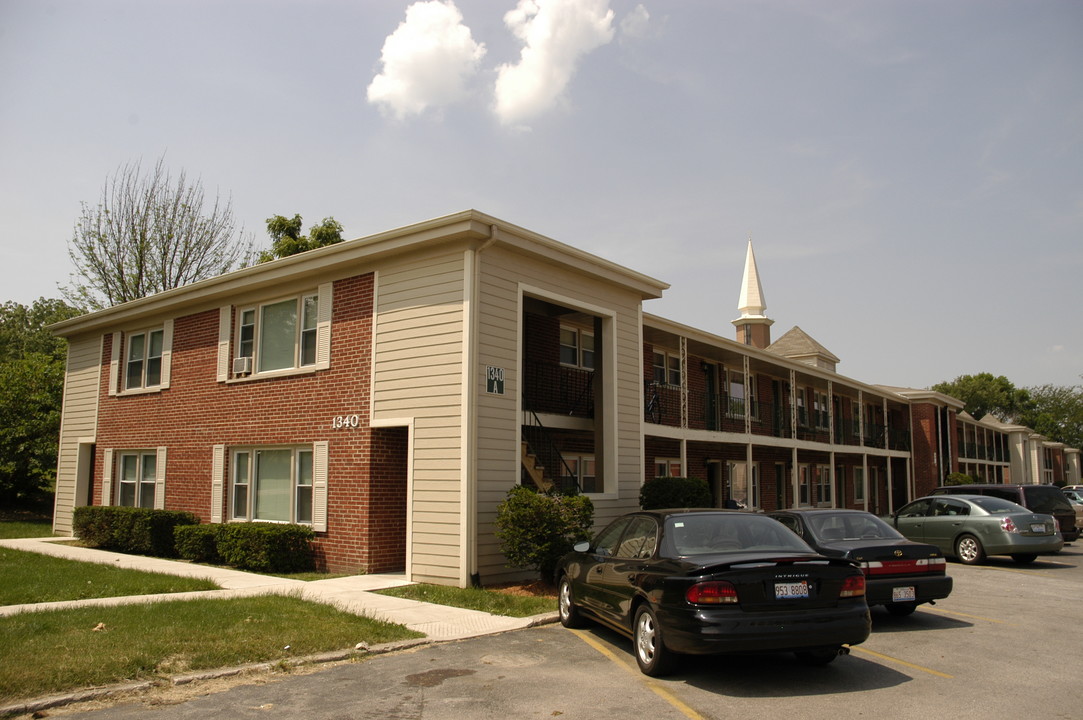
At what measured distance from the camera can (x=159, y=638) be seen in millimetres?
7855

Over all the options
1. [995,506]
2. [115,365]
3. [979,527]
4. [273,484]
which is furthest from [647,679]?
[115,365]

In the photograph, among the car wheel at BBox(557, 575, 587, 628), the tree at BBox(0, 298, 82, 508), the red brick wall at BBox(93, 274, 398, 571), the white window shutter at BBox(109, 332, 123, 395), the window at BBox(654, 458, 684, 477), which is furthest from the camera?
the tree at BBox(0, 298, 82, 508)

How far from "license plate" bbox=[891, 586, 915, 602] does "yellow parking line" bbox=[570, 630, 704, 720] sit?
3.64 m

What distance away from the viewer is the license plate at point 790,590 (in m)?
6.62

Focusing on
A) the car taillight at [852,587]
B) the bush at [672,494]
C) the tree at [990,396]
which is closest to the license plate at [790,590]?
the car taillight at [852,587]

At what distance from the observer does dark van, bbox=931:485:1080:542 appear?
19.0 m

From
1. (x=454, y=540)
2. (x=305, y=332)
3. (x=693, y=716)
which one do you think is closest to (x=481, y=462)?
(x=454, y=540)

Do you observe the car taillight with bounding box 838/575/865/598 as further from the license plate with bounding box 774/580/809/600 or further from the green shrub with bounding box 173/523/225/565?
the green shrub with bounding box 173/523/225/565

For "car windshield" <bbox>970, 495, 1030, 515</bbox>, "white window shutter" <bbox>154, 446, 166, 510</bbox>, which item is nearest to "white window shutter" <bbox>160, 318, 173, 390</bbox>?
"white window shutter" <bbox>154, 446, 166, 510</bbox>

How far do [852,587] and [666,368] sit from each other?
55.1 feet

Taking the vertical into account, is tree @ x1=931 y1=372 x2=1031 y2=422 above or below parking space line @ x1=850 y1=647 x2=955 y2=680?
above

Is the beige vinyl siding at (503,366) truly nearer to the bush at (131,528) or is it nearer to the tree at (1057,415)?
the bush at (131,528)

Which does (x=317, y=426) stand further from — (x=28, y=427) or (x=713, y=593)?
(x=28, y=427)

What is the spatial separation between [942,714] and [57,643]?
763cm
